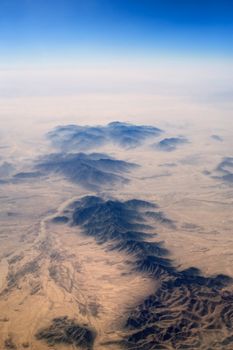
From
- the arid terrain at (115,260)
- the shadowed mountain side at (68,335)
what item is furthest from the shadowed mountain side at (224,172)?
the shadowed mountain side at (68,335)

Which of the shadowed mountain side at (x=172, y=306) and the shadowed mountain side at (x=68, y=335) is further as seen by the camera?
the shadowed mountain side at (x=172, y=306)

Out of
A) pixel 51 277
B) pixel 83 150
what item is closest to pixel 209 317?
pixel 51 277

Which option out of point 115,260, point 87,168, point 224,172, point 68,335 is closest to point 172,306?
point 68,335

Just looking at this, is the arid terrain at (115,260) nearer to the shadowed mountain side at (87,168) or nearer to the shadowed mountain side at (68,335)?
the shadowed mountain side at (68,335)

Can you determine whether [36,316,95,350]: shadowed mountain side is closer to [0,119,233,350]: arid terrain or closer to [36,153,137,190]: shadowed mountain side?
[0,119,233,350]: arid terrain

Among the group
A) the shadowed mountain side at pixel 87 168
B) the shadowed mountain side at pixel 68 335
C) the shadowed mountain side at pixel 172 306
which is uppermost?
the shadowed mountain side at pixel 87 168

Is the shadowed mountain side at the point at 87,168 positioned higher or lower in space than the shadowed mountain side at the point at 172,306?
higher

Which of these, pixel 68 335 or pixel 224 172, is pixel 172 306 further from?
pixel 224 172
